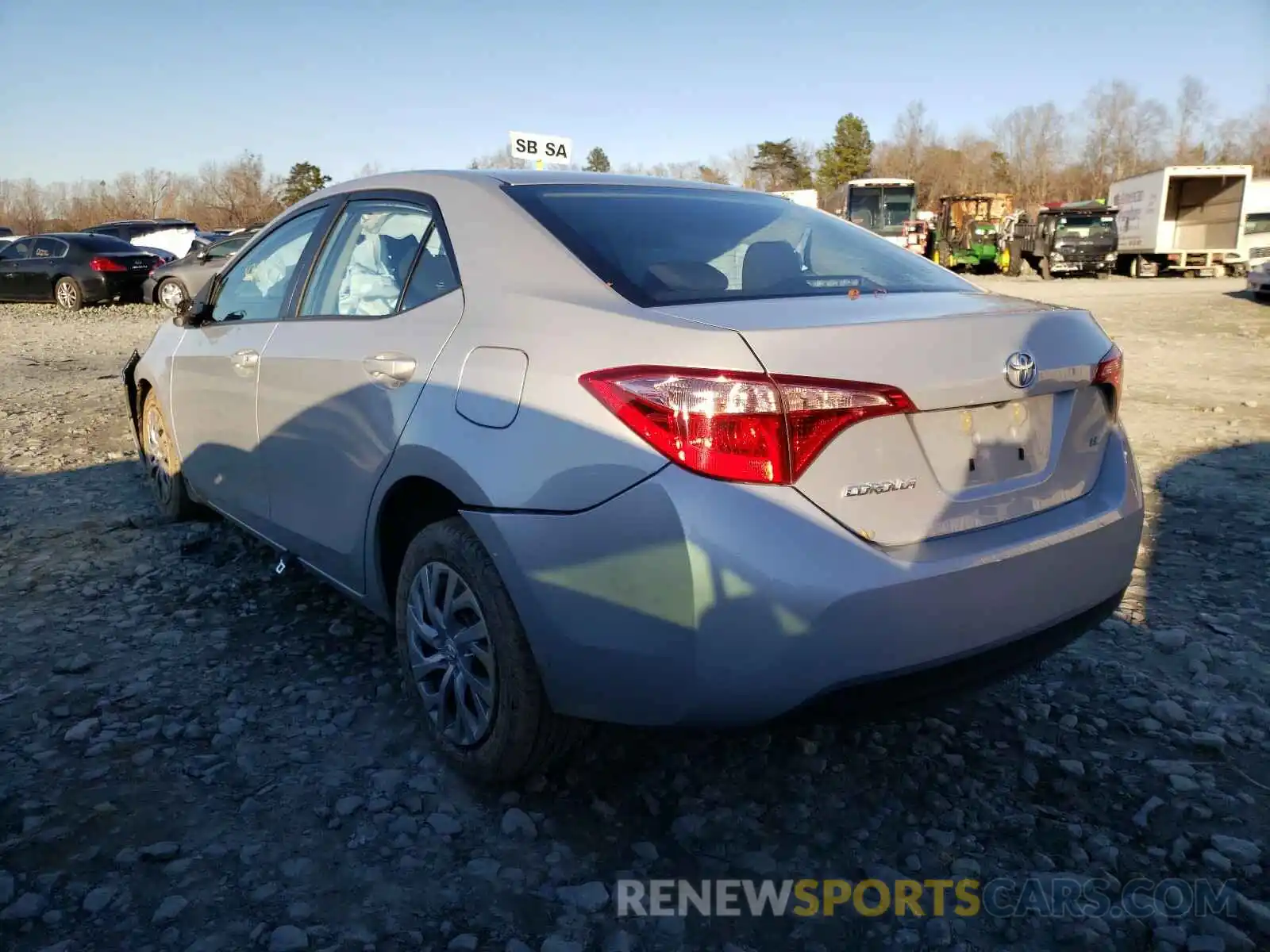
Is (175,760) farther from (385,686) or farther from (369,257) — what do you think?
(369,257)

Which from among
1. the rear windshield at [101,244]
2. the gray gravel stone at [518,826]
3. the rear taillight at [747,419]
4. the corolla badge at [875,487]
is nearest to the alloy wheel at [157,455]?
the gray gravel stone at [518,826]

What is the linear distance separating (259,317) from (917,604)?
2.84m

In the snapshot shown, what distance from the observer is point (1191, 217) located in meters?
31.2

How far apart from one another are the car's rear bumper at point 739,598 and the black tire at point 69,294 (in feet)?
64.4

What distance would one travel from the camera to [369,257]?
10.6 ft

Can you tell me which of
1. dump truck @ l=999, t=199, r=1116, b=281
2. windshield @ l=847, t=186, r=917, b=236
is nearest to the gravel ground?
dump truck @ l=999, t=199, r=1116, b=281

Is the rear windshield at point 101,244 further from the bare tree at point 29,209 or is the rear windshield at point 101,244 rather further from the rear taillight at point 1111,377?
the bare tree at point 29,209

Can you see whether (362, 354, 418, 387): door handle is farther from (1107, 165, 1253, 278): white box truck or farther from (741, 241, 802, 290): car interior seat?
(1107, 165, 1253, 278): white box truck

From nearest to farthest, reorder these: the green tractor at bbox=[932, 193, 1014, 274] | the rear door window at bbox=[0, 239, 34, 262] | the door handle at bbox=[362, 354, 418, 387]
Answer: the door handle at bbox=[362, 354, 418, 387]
the rear door window at bbox=[0, 239, 34, 262]
the green tractor at bbox=[932, 193, 1014, 274]

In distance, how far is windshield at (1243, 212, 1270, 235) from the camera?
3042 centimetres

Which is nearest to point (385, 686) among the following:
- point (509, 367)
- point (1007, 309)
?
point (509, 367)

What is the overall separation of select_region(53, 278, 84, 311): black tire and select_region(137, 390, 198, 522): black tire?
624 inches

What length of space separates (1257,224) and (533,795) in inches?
1408

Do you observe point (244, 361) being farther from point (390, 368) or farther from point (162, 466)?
point (162, 466)
